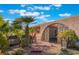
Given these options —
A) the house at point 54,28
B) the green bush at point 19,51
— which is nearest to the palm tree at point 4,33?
the green bush at point 19,51

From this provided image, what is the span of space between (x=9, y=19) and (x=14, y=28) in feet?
0.47

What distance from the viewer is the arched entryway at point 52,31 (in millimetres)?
2879

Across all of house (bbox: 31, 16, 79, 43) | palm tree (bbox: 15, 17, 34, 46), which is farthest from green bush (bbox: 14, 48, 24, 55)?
house (bbox: 31, 16, 79, 43)

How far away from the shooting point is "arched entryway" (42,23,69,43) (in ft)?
9.45

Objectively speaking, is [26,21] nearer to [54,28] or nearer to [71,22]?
[54,28]

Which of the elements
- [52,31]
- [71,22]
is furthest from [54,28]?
[71,22]

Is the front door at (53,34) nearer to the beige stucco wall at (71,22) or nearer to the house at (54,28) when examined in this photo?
the house at (54,28)

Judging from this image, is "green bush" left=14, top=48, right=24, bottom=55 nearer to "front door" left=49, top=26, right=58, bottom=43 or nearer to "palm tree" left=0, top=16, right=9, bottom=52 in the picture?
"palm tree" left=0, top=16, right=9, bottom=52

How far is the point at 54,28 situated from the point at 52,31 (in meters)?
0.05

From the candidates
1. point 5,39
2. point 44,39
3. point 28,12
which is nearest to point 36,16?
point 28,12

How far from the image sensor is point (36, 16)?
286cm

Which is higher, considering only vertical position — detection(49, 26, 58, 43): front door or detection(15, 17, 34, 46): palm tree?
detection(15, 17, 34, 46): palm tree

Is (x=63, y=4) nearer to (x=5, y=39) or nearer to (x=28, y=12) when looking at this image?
(x=28, y=12)

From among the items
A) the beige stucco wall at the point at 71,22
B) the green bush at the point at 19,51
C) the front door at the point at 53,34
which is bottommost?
the green bush at the point at 19,51
